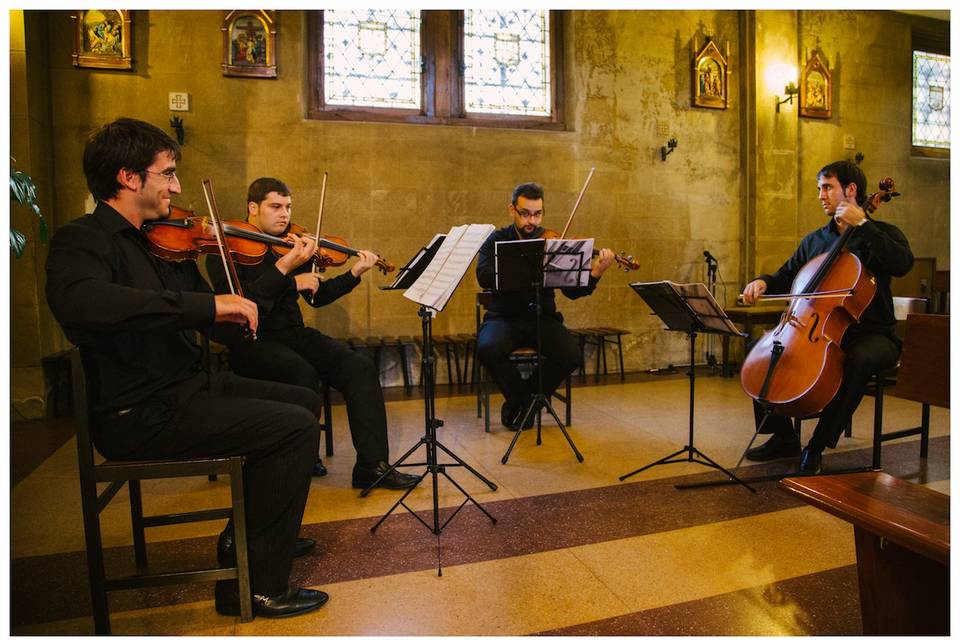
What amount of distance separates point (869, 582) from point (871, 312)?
2006mm

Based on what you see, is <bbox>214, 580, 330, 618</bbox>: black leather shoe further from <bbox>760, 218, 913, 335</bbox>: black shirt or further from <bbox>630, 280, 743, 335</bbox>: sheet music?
<bbox>760, 218, 913, 335</bbox>: black shirt

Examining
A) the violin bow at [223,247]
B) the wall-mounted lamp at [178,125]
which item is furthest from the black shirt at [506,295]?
the wall-mounted lamp at [178,125]

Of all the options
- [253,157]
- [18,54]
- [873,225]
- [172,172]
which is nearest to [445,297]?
[172,172]

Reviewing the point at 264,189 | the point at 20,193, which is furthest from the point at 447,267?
the point at 20,193

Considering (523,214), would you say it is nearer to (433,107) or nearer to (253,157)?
(433,107)

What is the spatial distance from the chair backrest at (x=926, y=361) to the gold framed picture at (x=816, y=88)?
5936 mm

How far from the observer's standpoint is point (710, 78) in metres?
6.43

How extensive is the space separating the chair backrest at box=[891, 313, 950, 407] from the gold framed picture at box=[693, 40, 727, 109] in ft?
17.6

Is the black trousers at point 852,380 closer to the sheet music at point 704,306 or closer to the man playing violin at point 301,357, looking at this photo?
the sheet music at point 704,306

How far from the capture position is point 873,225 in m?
3.01

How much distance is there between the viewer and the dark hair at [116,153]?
1.85m

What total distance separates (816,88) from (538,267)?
5172 millimetres

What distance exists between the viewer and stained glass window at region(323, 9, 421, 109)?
18.3ft

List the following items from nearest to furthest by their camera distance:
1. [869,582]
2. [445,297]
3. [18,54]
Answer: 1. [869,582]
2. [445,297]
3. [18,54]
